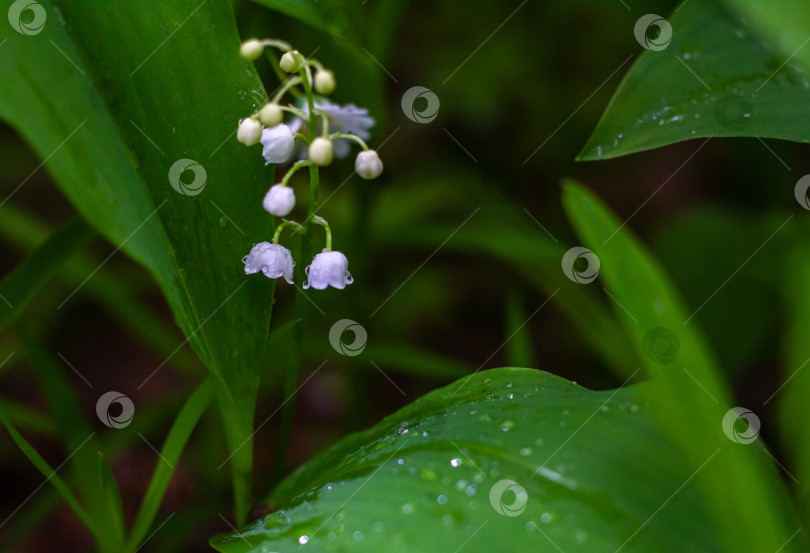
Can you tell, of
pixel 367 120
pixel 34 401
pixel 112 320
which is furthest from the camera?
pixel 112 320

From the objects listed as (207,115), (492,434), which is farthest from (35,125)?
(492,434)

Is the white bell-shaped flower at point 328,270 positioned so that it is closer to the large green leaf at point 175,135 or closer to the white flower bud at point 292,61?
the large green leaf at point 175,135

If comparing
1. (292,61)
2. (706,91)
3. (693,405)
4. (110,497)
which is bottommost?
(110,497)

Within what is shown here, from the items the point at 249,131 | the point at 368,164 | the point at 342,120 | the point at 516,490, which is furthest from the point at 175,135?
the point at 516,490

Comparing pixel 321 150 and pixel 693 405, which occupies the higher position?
pixel 321 150

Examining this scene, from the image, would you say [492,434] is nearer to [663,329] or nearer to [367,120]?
[663,329]

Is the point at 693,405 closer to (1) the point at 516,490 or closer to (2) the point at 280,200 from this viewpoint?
(1) the point at 516,490
